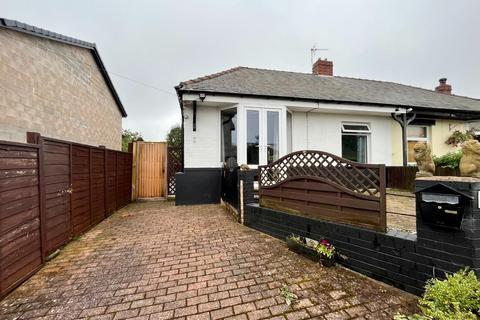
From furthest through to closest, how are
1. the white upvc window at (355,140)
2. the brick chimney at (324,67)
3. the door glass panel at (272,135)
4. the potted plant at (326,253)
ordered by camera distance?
the brick chimney at (324,67) → the white upvc window at (355,140) → the door glass panel at (272,135) → the potted plant at (326,253)

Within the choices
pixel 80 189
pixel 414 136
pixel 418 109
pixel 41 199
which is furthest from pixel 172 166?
pixel 414 136

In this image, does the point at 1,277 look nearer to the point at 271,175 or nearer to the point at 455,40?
the point at 271,175

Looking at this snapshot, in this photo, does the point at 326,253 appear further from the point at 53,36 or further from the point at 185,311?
the point at 53,36

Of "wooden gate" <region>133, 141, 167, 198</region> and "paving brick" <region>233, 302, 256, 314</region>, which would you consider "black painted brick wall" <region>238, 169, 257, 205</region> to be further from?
"wooden gate" <region>133, 141, 167, 198</region>

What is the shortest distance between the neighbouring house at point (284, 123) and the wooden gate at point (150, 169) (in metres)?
2.05

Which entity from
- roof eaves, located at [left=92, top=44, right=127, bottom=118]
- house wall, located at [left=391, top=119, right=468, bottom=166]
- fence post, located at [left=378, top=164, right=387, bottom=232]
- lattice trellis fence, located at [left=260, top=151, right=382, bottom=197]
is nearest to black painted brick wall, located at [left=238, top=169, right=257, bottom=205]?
lattice trellis fence, located at [left=260, top=151, right=382, bottom=197]

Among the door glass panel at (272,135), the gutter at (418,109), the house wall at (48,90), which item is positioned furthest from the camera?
the door glass panel at (272,135)

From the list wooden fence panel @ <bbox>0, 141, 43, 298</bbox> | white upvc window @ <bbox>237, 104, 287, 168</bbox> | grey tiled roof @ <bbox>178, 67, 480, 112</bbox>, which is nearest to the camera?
wooden fence panel @ <bbox>0, 141, 43, 298</bbox>

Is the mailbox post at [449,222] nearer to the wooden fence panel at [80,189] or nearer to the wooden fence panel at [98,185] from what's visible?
the wooden fence panel at [80,189]

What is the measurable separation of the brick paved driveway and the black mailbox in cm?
90

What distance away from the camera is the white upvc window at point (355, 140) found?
27.5ft

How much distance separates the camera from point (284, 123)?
6.82m

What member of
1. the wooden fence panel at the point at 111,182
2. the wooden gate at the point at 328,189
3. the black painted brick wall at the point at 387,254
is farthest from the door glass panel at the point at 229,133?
the black painted brick wall at the point at 387,254

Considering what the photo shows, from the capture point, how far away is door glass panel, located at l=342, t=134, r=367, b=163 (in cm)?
841
